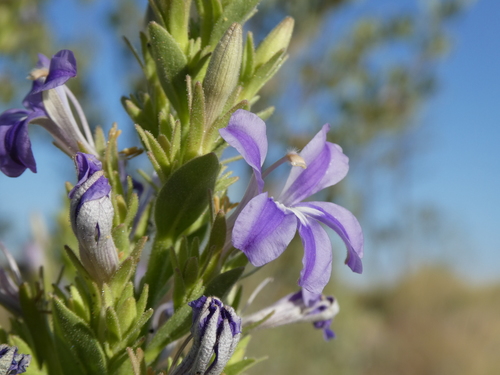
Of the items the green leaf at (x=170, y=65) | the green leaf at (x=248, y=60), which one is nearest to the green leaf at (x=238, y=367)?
the green leaf at (x=170, y=65)

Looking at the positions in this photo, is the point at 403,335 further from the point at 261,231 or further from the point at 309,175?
the point at 261,231

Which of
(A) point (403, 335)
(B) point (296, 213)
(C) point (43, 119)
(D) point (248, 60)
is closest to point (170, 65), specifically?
(D) point (248, 60)

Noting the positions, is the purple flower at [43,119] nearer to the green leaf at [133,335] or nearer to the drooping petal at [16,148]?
the drooping petal at [16,148]

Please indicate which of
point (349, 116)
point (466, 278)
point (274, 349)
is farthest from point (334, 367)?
point (466, 278)

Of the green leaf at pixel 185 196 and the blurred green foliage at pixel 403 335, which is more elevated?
the green leaf at pixel 185 196

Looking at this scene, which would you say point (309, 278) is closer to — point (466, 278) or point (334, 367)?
point (334, 367)

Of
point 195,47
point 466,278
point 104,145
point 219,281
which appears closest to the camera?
point 219,281
